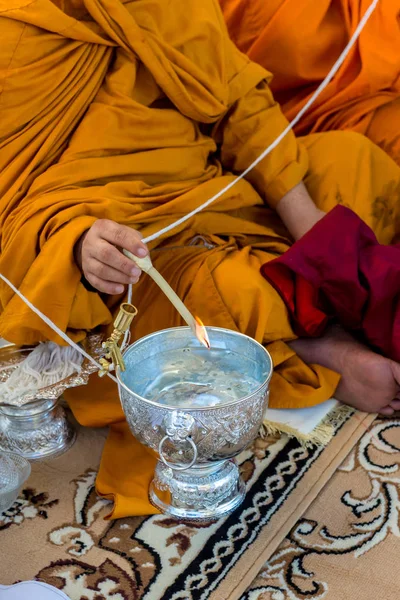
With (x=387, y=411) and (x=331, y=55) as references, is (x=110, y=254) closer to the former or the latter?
(x=387, y=411)

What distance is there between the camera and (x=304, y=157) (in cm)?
141

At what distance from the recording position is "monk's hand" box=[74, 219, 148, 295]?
93 cm

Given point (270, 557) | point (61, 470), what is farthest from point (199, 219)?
point (270, 557)

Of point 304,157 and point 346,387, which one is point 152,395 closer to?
point 346,387

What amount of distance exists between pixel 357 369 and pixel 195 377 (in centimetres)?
32

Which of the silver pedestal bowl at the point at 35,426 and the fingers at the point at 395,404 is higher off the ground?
the fingers at the point at 395,404

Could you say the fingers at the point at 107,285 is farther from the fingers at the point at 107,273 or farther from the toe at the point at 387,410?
the toe at the point at 387,410

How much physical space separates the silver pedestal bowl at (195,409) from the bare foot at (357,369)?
0.26 m

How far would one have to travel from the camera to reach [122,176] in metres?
1.19

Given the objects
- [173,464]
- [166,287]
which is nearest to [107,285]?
[166,287]

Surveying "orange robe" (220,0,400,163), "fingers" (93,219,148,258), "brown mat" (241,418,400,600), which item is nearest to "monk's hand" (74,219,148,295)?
"fingers" (93,219,148,258)

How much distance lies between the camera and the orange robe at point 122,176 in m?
1.09

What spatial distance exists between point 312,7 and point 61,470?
112cm

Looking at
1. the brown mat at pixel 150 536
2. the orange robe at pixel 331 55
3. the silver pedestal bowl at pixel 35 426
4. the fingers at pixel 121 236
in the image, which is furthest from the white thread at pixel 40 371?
the orange robe at pixel 331 55
